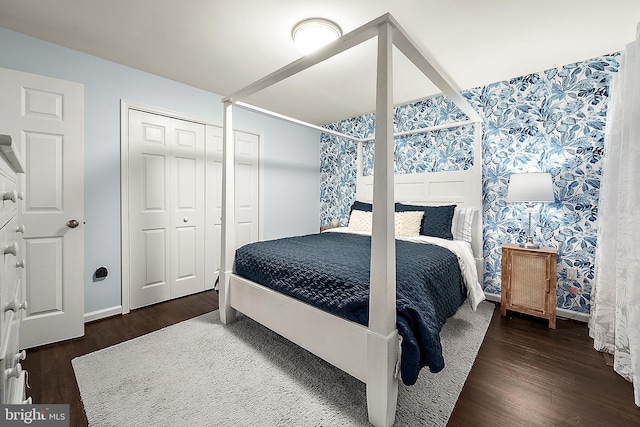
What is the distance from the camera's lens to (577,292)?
2518 mm

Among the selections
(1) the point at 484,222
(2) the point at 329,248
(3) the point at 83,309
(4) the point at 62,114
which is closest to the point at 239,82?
(4) the point at 62,114

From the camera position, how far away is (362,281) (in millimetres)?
1515

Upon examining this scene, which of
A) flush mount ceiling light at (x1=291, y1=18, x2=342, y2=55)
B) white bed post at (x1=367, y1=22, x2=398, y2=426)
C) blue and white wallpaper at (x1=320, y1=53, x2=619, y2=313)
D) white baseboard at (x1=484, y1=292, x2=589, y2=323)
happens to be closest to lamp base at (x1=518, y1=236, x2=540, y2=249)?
blue and white wallpaper at (x1=320, y1=53, x2=619, y2=313)

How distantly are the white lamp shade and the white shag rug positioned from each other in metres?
1.26

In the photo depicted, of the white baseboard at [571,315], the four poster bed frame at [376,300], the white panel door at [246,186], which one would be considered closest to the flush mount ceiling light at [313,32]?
the four poster bed frame at [376,300]

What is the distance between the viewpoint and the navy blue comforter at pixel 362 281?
1.34m

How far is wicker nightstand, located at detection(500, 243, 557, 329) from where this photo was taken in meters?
2.39

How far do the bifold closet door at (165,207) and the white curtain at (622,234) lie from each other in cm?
365

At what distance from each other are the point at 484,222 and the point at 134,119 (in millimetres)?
3839

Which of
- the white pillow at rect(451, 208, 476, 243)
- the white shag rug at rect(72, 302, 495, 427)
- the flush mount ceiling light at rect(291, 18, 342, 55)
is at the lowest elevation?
the white shag rug at rect(72, 302, 495, 427)

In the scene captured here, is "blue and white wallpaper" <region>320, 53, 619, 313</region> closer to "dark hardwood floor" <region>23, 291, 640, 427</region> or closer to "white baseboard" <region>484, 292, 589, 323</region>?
"white baseboard" <region>484, 292, 589, 323</region>

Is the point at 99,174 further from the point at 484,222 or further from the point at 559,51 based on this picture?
the point at 559,51

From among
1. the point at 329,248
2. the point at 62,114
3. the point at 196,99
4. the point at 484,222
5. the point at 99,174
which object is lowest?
the point at 329,248

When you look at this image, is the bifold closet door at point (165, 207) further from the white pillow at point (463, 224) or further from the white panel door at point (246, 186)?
the white pillow at point (463, 224)
